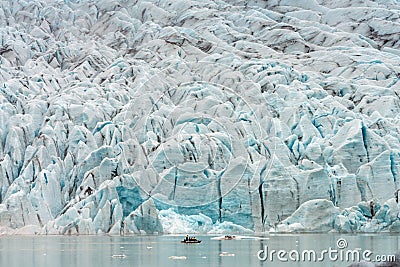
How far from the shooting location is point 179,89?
161 feet

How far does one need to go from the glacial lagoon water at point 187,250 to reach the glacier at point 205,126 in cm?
126

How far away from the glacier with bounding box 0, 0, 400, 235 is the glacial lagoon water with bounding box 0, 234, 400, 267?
49.6 inches

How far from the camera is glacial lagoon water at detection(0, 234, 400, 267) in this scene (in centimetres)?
2569

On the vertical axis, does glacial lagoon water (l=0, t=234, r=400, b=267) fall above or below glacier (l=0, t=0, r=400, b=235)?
below

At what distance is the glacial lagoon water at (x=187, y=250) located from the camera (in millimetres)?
25688

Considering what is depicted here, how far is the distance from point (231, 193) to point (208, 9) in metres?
35.4
